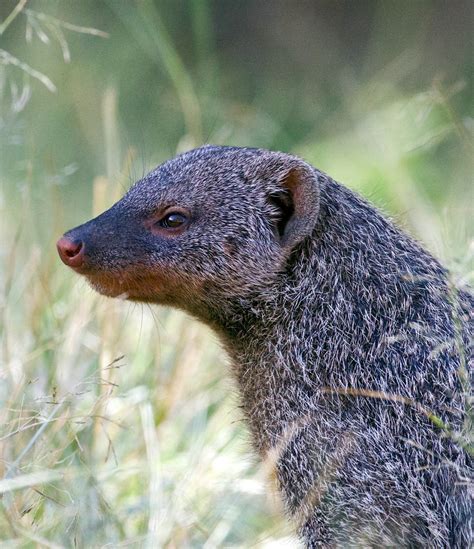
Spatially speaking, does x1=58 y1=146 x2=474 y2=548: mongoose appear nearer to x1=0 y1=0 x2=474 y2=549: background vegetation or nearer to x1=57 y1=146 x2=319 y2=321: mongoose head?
x1=57 y1=146 x2=319 y2=321: mongoose head

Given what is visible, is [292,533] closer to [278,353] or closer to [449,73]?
[278,353]

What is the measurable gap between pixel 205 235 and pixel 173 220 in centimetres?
11

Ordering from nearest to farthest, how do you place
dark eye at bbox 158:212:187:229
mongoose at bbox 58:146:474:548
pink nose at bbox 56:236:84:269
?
mongoose at bbox 58:146:474:548 < pink nose at bbox 56:236:84:269 < dark eye at bbox 158:212:187:229

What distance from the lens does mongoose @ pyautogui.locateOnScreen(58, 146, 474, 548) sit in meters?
3.19

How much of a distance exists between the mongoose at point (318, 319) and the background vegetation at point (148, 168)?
231 millimetres

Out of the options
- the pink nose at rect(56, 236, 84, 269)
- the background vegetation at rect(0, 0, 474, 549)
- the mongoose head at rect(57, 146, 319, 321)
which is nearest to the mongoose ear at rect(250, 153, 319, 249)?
the mongoose head at rect(57, 146, 319, 321)

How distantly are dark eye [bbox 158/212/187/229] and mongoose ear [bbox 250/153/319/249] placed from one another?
0.94 ft

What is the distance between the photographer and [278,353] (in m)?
3.46

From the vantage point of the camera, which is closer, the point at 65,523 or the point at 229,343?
the point at 65,523

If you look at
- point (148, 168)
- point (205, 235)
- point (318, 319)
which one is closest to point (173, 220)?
point (205, 235)

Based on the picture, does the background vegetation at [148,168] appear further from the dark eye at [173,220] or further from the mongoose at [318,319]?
the dark eye at [173,220]

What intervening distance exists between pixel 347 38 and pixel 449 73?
116 centimetres

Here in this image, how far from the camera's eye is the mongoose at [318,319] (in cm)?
319

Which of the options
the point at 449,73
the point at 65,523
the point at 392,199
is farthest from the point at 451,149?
the point at 65,523
